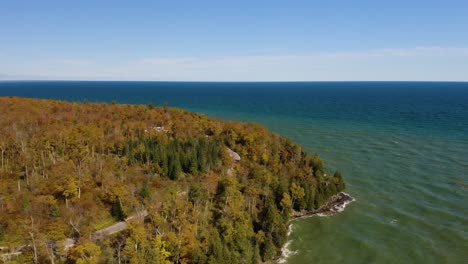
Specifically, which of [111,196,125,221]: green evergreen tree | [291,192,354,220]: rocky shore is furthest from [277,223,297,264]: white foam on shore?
[111,196,125,221]: green evergreen tree

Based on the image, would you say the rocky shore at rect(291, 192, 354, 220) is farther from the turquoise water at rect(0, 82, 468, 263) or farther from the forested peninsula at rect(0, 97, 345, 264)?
the turquoise water at rect(0, 82, 468, 263)

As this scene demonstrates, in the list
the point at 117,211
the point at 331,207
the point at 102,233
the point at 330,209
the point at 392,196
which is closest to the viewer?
the point at 102,233

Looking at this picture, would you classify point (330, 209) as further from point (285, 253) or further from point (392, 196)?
point (285, 253)

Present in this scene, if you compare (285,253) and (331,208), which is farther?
(331,208)

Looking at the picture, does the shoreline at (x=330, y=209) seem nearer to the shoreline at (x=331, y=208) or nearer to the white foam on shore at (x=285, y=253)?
the shoreline at (x=331, y=208)

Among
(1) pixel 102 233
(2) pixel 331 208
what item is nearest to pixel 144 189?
(1) pixel 102 233

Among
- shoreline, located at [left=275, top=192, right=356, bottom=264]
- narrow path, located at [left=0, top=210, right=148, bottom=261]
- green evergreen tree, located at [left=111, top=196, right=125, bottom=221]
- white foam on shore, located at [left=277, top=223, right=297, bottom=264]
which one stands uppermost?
green evergreen tree, located at [left=111, top=196, right=125, bottom=221]

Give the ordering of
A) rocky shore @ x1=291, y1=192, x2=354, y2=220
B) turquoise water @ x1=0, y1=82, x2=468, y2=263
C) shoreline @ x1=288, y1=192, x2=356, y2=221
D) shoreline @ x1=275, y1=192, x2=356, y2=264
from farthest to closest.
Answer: rocky shore @ x1=291, y1=192, x2=354, y2=220 → shoreline @ x1=288, y1=192, x2=356, y2=221 → shoreline @ x1=275, y1=192, x2=356, y2=264 → turquoise water @ x1=0, y1=82, x2=468, y2=263

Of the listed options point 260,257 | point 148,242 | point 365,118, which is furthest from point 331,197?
point 365,118

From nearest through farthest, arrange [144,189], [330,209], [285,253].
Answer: [285,253]
[144,189]
[330,209]

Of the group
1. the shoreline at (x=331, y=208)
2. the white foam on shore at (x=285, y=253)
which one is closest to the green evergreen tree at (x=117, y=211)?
the white foam on shore at (x=285, y=253)
